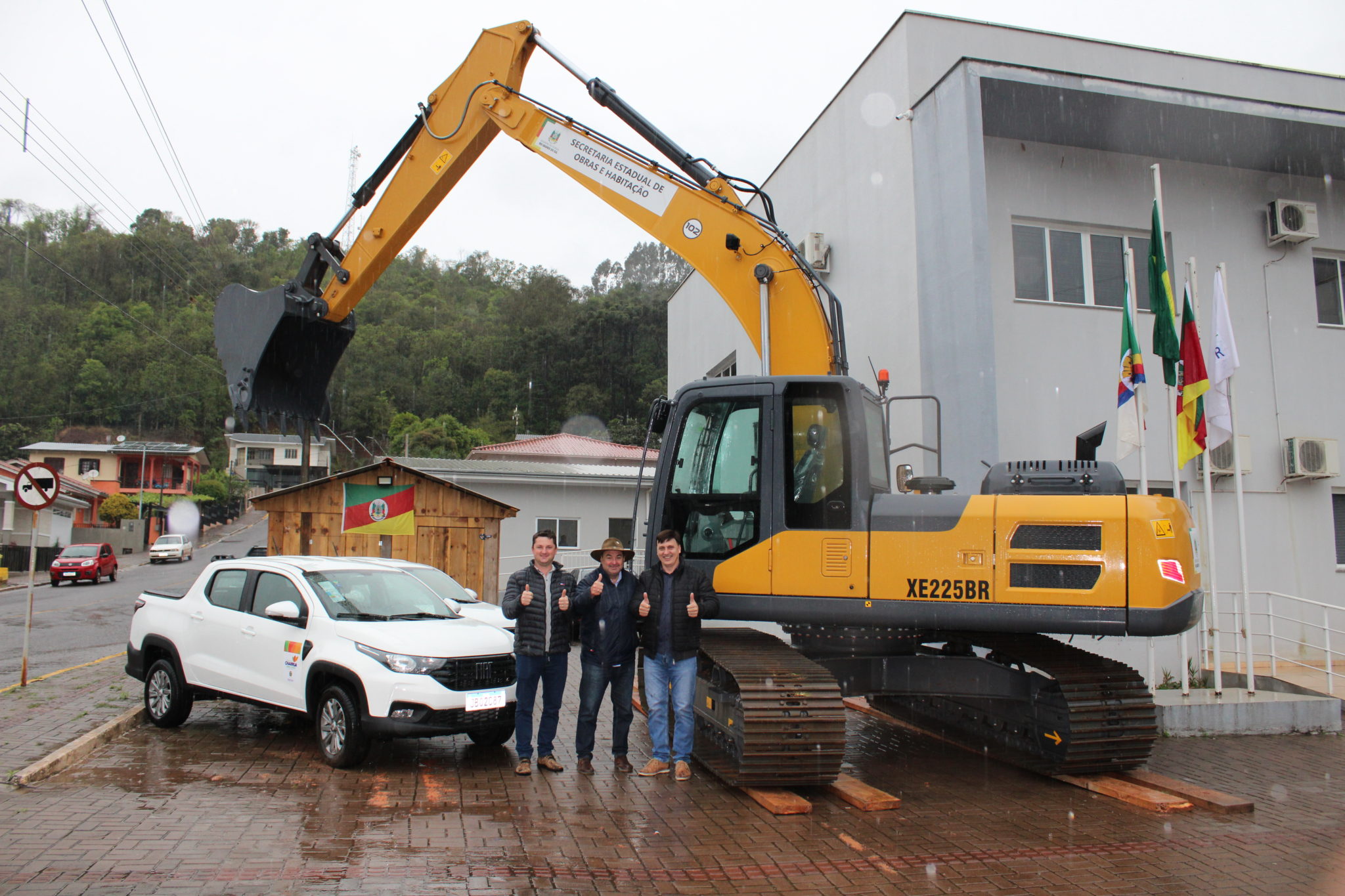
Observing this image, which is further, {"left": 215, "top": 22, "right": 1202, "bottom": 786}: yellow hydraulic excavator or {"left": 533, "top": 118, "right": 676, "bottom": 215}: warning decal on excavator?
{"left": 533, "top": 118, "right": 676, "bottom": 215}: warning decal on excavator

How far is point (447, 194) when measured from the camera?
977 cm

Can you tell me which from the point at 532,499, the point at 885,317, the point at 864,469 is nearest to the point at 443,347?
the point at 532,499

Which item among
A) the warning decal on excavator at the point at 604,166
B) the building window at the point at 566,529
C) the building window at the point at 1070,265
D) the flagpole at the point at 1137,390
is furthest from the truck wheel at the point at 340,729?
the building window at the point at 566,529

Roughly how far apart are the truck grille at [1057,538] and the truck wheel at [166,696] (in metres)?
7.10

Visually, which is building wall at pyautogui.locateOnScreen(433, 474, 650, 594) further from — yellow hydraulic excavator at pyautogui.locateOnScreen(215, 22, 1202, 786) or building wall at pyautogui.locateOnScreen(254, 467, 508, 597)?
yellow hydraulic excavator at pyautogui.locateOnScreen(215, 22, 1202, 786)

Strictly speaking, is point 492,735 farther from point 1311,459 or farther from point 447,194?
point 1311,459

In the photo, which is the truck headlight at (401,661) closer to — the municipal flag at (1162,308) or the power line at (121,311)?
the municipal flag at (1162,308)

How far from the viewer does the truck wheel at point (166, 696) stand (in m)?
8.15

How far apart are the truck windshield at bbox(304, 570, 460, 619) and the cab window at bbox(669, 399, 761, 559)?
2.58 meters

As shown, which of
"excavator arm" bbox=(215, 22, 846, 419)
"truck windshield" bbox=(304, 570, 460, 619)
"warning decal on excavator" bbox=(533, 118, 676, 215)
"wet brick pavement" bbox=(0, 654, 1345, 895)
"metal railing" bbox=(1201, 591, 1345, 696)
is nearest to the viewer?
"wet brick pavement" bbox=(0, 654, 1345, 895)

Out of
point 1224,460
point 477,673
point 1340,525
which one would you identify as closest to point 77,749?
point 477,673

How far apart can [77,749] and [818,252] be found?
11181 mm

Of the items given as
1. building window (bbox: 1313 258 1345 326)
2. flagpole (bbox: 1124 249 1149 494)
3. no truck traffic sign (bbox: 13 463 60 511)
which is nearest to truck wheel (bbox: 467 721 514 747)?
no truck traffic sign (bbox: 13 463 60 511)

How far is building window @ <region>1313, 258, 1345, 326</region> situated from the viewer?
13.1m
